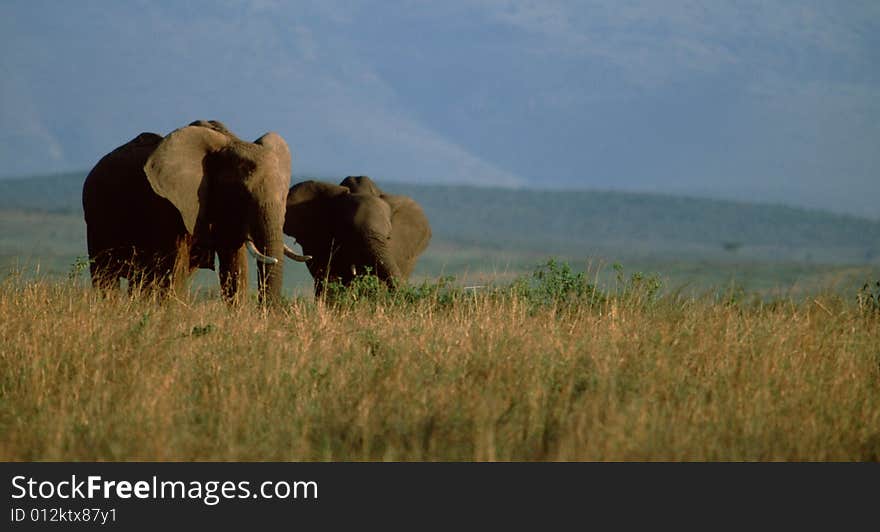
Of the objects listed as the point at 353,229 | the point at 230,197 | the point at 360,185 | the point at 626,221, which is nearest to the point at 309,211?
the point at 353,229

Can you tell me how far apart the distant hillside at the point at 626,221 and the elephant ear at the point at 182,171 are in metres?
123

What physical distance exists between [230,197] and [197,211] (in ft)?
1.30

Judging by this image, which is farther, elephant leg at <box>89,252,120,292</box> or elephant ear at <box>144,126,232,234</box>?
elephant leg at <box>89,252,120,292</box>

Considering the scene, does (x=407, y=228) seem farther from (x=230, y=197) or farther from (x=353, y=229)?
(x=230, y=197)

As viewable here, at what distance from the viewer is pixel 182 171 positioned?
14141mm

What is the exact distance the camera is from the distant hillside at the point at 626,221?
471ft

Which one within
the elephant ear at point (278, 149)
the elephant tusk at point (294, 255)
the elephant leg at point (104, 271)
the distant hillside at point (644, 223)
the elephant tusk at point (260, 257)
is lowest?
the distant hillside at point (644, 223)

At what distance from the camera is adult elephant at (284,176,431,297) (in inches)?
723

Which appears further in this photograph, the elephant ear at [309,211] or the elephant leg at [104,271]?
the elephant ear at [309,211]

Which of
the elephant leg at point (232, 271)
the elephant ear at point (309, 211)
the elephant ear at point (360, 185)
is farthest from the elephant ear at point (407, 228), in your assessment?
the elephant leg at point (232, 271)

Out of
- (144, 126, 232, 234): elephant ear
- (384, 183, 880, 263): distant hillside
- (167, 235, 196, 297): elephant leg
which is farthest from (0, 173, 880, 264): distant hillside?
(144, 126, 232, 234): elephant ear

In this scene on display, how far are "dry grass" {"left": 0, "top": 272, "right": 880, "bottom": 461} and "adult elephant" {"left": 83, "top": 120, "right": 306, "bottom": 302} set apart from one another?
8.59 feet

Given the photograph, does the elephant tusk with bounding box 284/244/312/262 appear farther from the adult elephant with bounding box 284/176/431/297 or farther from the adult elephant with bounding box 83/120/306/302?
the adult elephant with bounding box 284/176/431/297

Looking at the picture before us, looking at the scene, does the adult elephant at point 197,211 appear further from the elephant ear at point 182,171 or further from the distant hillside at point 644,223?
the distant hillside at point 644,223
